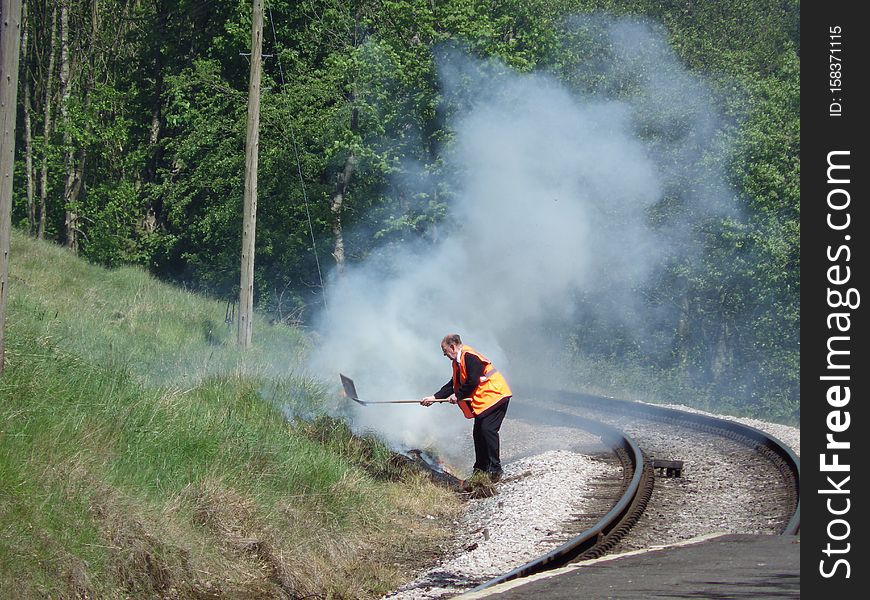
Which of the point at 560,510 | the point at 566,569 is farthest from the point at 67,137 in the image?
the point at 566,569

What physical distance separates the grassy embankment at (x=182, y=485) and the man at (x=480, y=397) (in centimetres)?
110

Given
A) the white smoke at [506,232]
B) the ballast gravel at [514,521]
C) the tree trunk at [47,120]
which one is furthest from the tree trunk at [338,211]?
the ballast gravel at [514,521]

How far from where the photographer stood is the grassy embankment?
7.22 m

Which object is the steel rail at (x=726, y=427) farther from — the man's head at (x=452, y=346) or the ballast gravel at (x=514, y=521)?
the man's head at (x=452, y=346)

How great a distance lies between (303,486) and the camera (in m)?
9.98

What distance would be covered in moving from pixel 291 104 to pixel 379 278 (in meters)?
10.7

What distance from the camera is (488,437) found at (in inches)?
510

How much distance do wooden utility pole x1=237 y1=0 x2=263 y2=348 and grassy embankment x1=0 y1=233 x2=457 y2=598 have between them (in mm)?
2520

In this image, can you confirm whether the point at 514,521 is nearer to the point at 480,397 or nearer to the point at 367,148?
the point at 480,397

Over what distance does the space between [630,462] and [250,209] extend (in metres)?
7.19

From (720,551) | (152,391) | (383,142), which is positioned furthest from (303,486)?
(383,142)

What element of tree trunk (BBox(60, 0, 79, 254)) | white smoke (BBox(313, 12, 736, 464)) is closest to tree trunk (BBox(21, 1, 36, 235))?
tree trunk (BBox(60, 0, 79, 254))

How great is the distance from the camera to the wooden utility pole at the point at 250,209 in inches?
666

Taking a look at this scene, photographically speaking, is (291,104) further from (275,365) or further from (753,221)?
(275,365)
